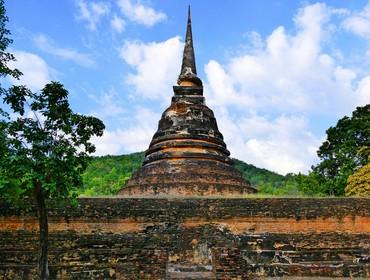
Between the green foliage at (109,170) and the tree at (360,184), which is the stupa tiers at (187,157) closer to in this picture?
the tree at (360,184)

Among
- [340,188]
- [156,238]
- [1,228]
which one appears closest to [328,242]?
Answer: [156,238]

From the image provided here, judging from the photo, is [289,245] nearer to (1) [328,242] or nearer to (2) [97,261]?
(1) [328,242]

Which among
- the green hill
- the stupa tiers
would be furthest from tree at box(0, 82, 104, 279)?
the green hill

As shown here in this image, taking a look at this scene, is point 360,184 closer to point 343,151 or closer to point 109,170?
point 343,151

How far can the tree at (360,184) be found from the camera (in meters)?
18.8

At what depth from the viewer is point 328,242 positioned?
11914mm

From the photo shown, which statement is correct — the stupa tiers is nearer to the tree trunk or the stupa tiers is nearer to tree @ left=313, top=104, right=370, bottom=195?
the tree trunk

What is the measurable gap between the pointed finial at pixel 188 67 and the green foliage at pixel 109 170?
59.9 feet

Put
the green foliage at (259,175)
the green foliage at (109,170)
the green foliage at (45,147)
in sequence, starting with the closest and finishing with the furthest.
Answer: the green foliage at (45,147)
the green foliage at (109,170)
the green foliage at (259,175)

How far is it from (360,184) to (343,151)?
4.66m

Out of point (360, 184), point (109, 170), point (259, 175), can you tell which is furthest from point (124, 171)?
point (360, 184)

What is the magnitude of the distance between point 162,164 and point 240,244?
506cm

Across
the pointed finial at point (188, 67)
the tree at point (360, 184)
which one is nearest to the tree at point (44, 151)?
the pointed finial at point (188, 67)

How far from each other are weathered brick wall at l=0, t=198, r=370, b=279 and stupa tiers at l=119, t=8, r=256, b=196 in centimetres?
273
